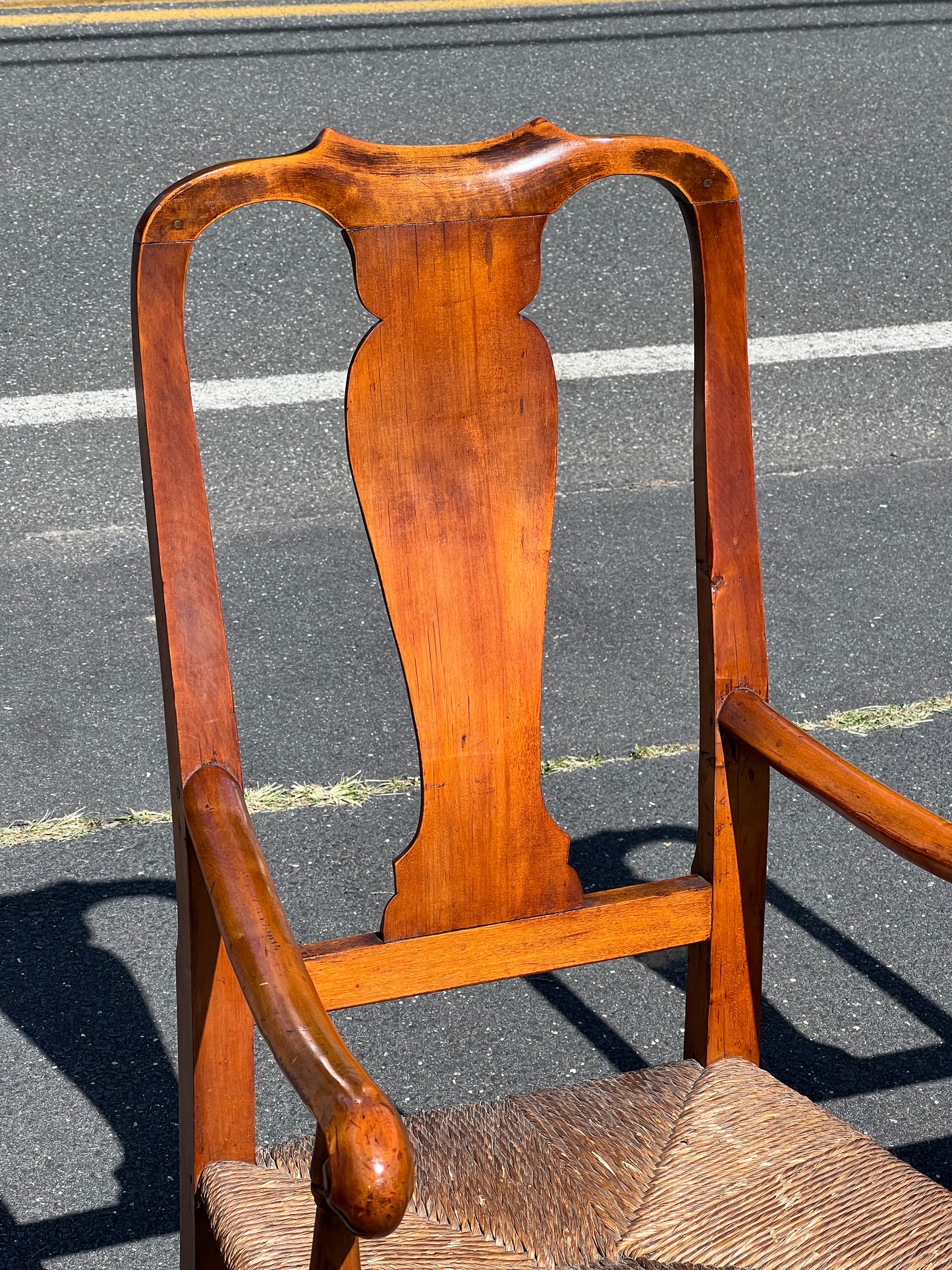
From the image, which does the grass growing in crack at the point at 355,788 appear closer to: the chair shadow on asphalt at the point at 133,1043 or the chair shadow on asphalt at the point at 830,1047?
the chair shadow on asphalt at the point at 133,1043

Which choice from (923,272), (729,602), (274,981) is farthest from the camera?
(923,272)

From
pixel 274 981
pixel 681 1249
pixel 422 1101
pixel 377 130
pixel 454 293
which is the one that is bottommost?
Result: pixel 422 1101

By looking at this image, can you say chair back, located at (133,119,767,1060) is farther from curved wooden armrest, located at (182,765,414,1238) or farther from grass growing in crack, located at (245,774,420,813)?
grass growing in crack, located at (245,774,420,813)

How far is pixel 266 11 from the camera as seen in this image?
4.59 m

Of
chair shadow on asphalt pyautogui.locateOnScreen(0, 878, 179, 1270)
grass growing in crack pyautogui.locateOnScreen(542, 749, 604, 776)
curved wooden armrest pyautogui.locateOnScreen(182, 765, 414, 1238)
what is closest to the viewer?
curved wooden armrest pyautogui.locateOnScreen(182, 765, 414, 1238)

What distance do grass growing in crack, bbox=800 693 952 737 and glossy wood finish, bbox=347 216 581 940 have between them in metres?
1.32

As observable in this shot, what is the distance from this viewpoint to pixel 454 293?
42.1 inches

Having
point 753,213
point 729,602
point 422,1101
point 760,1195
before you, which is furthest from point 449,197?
point 753,213

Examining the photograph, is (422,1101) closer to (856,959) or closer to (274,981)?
(856,959)

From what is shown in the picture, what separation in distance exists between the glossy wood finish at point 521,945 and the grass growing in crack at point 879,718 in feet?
4.13

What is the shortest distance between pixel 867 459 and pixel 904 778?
1.40 m

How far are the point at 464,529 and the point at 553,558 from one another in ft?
5.95

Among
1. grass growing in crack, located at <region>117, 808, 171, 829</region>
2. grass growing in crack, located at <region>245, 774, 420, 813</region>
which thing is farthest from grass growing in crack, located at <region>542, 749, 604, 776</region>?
grass growing in crack, located at <region>117, 808, 171, 829</region>

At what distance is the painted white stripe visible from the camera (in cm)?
324
